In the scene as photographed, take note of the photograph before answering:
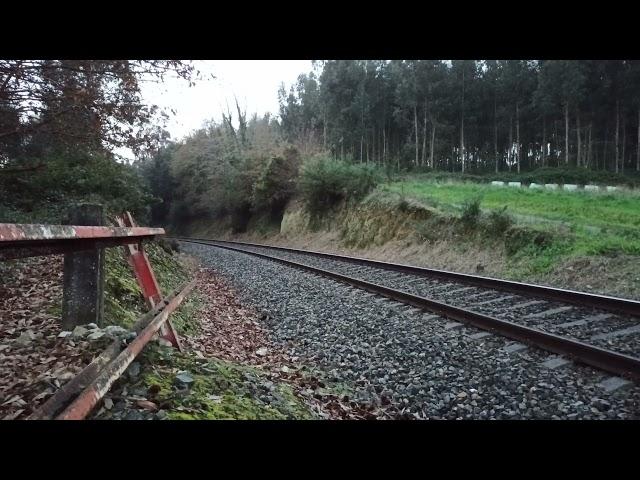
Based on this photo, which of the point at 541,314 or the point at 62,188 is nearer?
the point at 541,314

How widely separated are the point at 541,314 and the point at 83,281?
6024 millimetres

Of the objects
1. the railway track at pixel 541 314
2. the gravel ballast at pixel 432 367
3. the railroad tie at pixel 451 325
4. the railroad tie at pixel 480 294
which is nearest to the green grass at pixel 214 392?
the gravel ballast at pixel 432 367

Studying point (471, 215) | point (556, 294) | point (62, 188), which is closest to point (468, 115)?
point (471, 215)

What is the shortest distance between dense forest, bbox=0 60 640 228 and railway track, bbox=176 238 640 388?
22.2 feet

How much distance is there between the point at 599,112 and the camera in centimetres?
4238

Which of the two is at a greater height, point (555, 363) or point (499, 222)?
point (499, 222)

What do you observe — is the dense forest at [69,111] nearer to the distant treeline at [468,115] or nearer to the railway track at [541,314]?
the railway track at [541,314]

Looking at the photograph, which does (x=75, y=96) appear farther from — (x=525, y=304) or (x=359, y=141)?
(x=359, y=141)

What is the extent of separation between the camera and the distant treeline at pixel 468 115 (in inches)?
1711

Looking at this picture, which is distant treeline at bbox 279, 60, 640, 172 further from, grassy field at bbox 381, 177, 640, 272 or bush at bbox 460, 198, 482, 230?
bush at bbox 460, 198, 482, 230

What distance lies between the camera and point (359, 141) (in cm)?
5344

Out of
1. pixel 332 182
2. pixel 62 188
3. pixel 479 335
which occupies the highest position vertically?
pixel 332 182

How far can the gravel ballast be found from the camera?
143 inches
